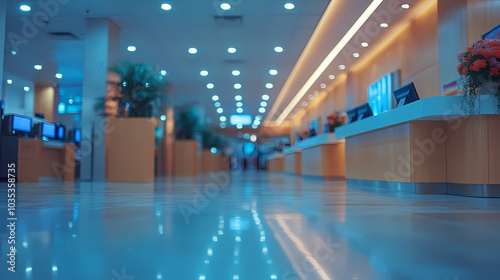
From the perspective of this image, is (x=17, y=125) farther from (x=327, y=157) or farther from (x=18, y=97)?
(x=327, y=157)

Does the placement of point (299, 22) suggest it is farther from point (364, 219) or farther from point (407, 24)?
point (364, 219)

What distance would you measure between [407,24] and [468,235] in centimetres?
845

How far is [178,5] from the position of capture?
8.80 meters

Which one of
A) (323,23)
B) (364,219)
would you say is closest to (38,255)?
(364,219)

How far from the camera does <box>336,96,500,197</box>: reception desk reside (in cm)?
521

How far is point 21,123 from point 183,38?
4.30 metres

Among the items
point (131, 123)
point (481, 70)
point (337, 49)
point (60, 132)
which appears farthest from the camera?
point (60, 132)

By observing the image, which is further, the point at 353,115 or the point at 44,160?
the point at 44,160

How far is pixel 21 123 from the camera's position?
10.0 meters

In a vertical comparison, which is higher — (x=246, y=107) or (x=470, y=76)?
(x=246, y=107)

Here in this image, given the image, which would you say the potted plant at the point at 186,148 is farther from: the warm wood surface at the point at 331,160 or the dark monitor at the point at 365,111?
the dark monitor at the point at 365,111

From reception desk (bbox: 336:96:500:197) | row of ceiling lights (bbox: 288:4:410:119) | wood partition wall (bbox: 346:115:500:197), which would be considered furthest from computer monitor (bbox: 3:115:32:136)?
row of ceiling lights (bbox: 288:4:410:119)

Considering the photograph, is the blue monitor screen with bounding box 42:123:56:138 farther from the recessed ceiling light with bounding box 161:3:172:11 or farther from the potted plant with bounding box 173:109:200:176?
the potted plant with bounding box 173:109:200:176

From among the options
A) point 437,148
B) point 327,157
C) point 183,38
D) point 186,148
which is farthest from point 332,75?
point 437,148
